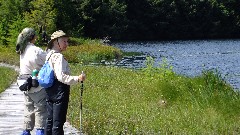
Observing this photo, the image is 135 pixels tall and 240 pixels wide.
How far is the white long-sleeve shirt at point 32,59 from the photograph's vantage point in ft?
24.9

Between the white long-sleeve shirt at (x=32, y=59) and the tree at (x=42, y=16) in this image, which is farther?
the tree at (x=42, y=16)

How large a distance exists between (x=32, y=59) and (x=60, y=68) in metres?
1.02

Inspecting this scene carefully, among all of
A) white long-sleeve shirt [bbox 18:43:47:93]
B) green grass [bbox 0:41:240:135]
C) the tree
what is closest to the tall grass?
green grass [bbox 0:41:240:135]

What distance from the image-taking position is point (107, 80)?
714 inches

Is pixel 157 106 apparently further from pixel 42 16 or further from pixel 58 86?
pixel 42 16

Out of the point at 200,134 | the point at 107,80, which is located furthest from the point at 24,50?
the point at 107,80

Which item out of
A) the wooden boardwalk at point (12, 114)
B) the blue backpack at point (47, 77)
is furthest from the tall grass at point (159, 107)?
the blue backpack at point (47, 77)

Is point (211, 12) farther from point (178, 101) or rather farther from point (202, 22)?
point (178, 101)

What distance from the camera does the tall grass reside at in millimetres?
9289

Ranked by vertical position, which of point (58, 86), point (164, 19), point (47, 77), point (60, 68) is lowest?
point (164, 19)

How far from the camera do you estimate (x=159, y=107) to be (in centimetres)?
1247

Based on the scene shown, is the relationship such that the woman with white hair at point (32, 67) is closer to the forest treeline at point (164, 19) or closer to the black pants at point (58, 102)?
the black pants at point (58, 102)

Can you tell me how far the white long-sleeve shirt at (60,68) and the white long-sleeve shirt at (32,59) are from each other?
0.70m

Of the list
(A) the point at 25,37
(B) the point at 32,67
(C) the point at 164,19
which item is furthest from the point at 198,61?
(C) the point at 164,19
